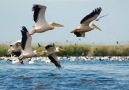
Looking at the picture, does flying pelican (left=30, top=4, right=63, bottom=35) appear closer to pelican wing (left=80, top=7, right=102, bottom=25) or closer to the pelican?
the pelican

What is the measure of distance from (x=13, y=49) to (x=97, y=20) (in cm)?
527

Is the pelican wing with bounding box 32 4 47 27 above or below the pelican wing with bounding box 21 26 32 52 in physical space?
above

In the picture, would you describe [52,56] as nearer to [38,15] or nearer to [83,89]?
[83,89]

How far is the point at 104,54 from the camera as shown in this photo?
196 ft

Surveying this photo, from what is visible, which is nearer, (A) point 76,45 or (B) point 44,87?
(B) point 44,87

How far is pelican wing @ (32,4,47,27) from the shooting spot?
1798cm

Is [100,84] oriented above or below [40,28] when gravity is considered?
below

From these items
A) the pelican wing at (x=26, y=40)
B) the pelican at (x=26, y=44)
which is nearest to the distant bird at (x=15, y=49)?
the pelican at (x=26, y=44)

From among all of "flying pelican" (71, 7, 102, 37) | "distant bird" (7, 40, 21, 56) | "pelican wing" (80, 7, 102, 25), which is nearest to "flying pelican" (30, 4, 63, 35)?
"flying pelican" (71, 7, 102, 37)

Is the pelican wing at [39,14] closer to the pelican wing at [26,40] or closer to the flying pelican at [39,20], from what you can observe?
the flying pelican at [39,20]

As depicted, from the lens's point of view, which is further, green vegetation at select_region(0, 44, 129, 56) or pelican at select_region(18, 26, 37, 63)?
green vegetation at select_region(0, 44, 129, 56)

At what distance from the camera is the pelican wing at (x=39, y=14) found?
18.0m

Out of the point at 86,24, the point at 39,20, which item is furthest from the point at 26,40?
the point at 86,24

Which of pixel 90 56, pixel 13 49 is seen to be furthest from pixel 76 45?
pixel 13 49
